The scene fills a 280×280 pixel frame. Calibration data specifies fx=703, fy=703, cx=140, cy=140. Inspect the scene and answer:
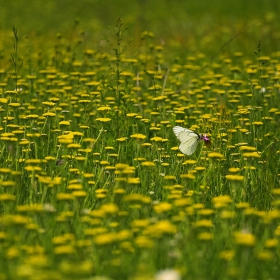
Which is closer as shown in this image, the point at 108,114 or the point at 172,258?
the point at 172,258

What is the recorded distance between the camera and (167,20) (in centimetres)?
1355

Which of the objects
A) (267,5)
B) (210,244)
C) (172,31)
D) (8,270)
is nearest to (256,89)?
(210,244)

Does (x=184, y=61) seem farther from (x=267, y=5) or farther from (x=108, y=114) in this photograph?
(x=267, y=5)

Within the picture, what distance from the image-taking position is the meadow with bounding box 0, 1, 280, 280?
3123mm

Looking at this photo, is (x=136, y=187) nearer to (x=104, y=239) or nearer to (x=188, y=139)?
(x=188, y=139)

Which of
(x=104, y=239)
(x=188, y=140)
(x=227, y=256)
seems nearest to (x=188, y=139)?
(x=188, y=140)

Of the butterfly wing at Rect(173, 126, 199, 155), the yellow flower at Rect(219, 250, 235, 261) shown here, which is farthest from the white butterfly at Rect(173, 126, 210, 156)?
the yellow flower at Rect(219, 250, 235, 261)

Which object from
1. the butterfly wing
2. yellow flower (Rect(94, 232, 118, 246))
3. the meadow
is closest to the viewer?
yellow flower (Rect(94, 232, 118, 246))

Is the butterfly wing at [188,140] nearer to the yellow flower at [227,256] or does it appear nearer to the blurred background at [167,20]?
the yellow flower at [227,256]

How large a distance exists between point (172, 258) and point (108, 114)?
8.35ft

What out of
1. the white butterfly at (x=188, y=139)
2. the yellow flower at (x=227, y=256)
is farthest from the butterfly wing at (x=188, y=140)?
the yellow flower at (x=227, y=256)

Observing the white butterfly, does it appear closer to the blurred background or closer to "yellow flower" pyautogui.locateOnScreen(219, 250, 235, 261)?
"yellow flower" pyautogui.locateOnScreen(219, 250, 235, 261)

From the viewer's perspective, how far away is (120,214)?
11.6ft

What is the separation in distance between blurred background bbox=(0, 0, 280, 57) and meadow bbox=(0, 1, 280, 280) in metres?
2.36
